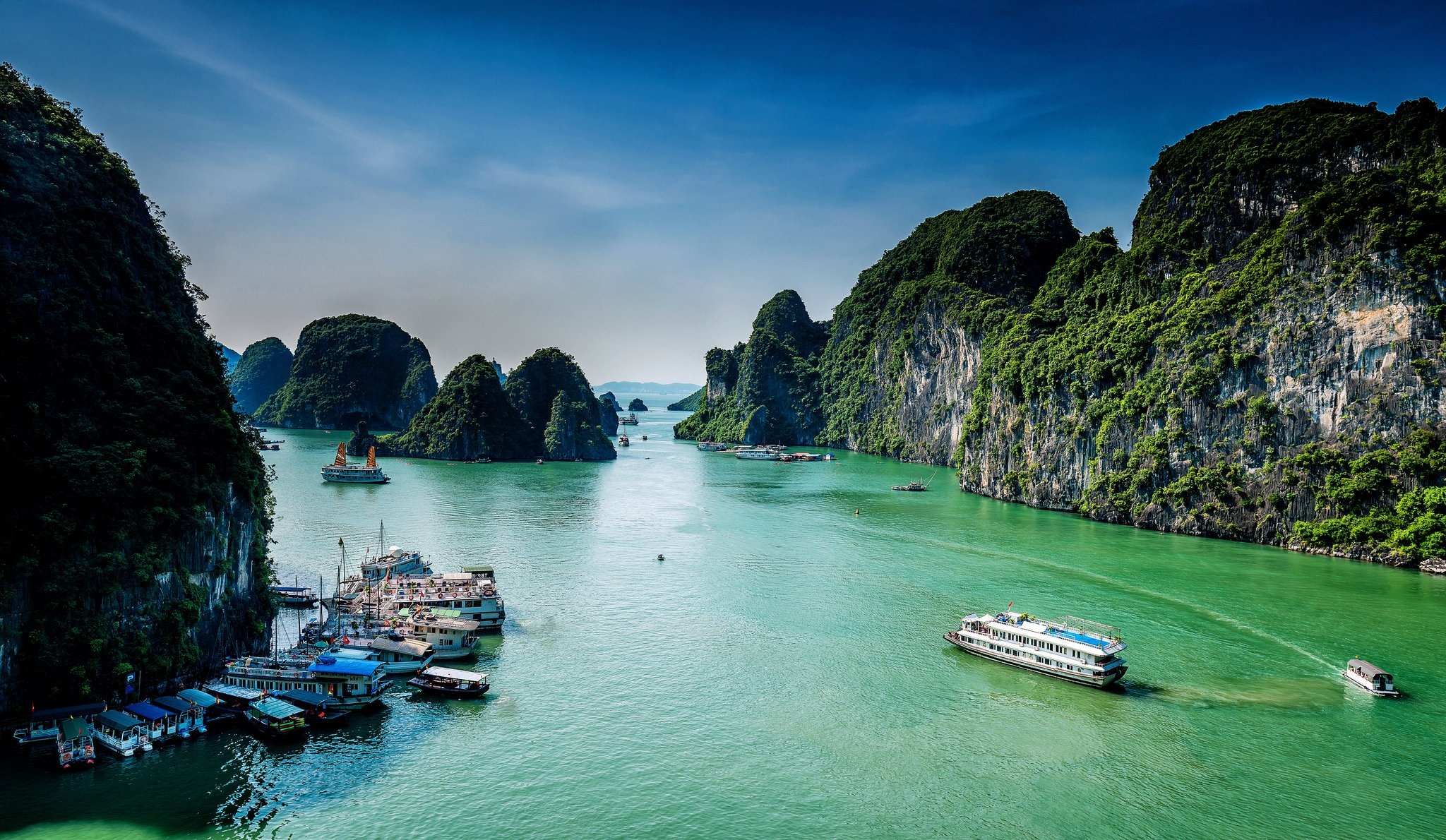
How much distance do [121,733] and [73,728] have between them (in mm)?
1258

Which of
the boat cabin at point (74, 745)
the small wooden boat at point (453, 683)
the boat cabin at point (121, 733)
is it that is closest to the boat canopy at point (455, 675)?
the small wooden boat at point (453, 683)

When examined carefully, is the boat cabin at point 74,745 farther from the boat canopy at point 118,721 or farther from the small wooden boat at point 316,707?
the small wooden boat at point 316,707

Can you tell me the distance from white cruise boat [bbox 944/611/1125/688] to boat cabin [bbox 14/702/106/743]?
3273cm

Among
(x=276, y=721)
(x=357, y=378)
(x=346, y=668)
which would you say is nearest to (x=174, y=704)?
(x=276, y=721)

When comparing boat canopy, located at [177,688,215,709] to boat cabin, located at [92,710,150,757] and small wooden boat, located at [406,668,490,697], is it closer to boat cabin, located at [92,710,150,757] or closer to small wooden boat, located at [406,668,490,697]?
boat cabin, located at [92,710,150,757]

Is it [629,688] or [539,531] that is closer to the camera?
[629,688]

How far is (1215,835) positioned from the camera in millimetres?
22203

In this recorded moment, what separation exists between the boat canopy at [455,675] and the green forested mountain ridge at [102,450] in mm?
7769

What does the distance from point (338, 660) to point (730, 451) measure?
124 m

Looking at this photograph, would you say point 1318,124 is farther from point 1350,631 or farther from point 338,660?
point 338,660

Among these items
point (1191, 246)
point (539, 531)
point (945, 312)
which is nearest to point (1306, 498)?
point (1191, 246)

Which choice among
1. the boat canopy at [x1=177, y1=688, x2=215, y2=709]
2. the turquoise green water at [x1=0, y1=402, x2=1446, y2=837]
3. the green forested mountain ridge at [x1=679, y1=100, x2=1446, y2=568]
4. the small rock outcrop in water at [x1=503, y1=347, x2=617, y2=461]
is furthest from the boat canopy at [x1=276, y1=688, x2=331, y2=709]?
the small rock outcrop in water at [x1=503, y1=347, x2=617, y2=461]

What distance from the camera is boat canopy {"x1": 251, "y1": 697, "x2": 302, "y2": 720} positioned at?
27.0 metres

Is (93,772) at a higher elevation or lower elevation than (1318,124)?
lower
